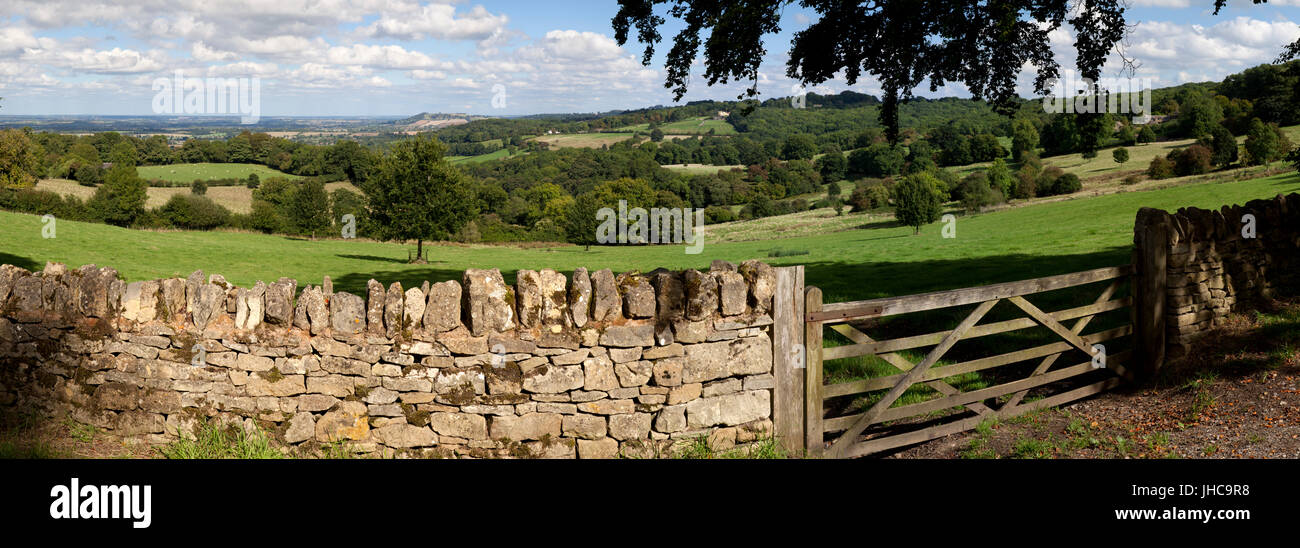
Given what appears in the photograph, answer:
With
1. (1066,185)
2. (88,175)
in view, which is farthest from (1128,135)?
(88,175)

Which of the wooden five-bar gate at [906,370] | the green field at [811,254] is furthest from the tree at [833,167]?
the wooden five-bar gate at [906,370]

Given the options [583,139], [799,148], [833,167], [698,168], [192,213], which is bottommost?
[192,213]

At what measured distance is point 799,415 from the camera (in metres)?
6.23

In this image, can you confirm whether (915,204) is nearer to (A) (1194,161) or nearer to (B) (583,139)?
(A) (1194,161)

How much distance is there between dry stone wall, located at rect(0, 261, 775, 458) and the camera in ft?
18.3

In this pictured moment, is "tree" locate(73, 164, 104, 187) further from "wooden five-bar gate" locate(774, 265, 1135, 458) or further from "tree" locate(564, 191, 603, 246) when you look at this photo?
"wooden five-bar gate" locate(774, 265, 1135, 458)

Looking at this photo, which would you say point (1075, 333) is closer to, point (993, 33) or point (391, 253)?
point (993, 33)

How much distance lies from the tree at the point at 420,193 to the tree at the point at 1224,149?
188ft

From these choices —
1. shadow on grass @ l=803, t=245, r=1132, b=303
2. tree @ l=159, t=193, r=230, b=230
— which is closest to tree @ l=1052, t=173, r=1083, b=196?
shadow on grass @ l=803, t=245, r=1132, b=303

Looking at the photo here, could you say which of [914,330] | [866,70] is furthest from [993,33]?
[914,330]

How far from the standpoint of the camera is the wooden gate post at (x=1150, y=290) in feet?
26.4

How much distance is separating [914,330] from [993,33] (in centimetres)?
557

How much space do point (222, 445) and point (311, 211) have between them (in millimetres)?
61195

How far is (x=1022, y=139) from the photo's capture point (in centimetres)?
8556
